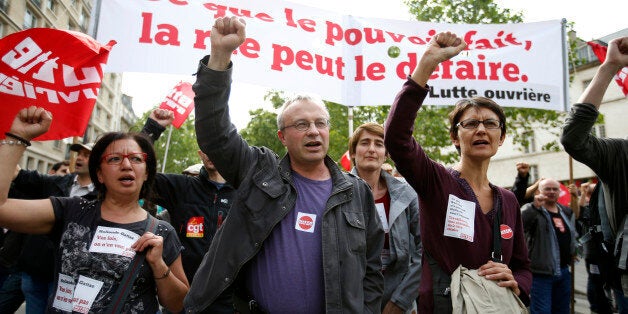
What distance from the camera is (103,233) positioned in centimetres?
215

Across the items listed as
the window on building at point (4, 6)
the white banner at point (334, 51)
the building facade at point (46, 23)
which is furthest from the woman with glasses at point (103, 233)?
the window on building at point (4, 6)

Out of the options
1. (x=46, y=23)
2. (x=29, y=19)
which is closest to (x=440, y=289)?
(x=29, y=19)

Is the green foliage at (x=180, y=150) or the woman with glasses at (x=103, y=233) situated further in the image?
the green foliage at (x=180, y=150)

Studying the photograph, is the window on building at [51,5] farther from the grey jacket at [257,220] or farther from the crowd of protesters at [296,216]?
the grey jacket at [257,220]

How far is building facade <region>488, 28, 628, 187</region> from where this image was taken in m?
26.9

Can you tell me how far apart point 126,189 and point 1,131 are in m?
1.06

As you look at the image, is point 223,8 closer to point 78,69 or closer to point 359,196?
point 78,69

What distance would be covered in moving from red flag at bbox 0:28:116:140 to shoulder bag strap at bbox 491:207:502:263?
8.67ft

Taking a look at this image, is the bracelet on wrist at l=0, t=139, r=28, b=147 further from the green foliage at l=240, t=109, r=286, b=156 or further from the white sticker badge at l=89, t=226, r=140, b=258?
the green foliage at l=240, t=109, r=286, b=156

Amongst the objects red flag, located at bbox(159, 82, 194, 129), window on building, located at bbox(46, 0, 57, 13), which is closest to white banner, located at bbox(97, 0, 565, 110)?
red flag, located at bbox(159, 82, 194, 129)

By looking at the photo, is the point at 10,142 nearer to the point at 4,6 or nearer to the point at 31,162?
the point at 4,6

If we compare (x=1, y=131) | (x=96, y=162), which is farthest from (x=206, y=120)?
(x=1, y=131)

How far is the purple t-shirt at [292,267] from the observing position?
1.91 m

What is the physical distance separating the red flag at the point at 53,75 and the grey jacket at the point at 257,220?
1.53 meters
